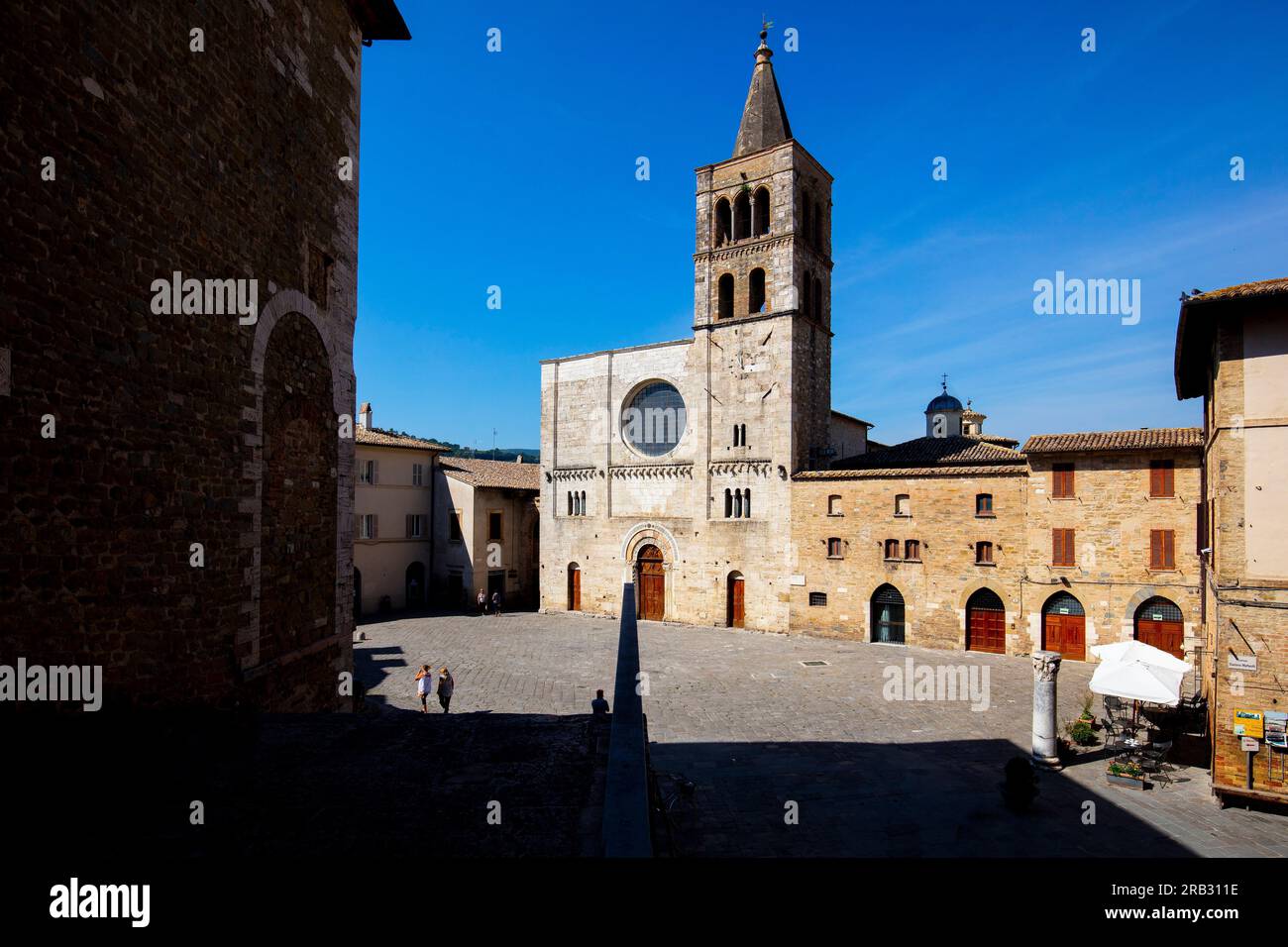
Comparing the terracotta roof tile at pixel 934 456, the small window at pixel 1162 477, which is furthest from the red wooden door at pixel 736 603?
the small window at pixel 1162 477

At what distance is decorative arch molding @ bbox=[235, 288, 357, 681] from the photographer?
753 cm

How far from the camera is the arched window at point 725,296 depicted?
30812 millimetres

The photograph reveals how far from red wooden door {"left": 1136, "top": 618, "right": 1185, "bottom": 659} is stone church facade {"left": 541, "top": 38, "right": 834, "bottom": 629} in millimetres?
11754

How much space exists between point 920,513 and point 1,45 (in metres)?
25.5

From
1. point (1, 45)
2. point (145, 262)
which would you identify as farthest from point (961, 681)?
point (1, 45)

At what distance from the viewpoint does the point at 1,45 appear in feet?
15.3

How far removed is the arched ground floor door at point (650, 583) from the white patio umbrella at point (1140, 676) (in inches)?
737

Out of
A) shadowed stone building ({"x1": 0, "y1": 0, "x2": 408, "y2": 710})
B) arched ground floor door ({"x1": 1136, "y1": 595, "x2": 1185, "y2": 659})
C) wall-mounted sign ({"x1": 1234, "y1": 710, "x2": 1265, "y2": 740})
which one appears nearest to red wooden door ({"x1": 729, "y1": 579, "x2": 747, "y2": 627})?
arched ground floor door ({"x1": 1136, "y1": 595, "x2": 1185, "y2": 659})

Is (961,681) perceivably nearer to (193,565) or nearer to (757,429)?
(757,429)

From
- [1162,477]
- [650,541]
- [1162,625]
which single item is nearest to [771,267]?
[650,541]

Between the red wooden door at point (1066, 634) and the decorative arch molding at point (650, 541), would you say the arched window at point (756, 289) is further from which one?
the red wooden door at point (1066, 634)

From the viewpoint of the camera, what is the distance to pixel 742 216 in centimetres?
3084

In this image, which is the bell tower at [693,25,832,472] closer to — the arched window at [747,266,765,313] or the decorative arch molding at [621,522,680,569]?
the arched window at [747,266,765,313]

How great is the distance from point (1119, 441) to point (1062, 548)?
3832mm
